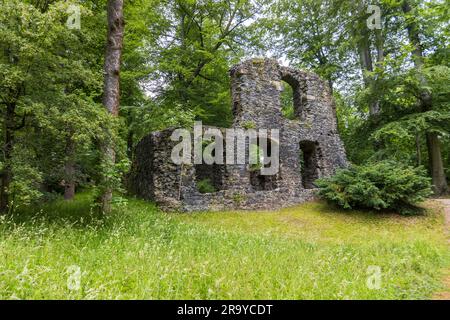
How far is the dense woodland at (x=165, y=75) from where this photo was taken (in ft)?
20.2

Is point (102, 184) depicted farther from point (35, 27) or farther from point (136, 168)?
point (136, 168)

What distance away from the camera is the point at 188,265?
434 cm

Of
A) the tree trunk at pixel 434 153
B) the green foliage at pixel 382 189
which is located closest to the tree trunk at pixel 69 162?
the green foliage at pixel 382 189

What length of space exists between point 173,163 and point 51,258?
7.64 metres

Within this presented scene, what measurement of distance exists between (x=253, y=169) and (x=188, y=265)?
10.8 m

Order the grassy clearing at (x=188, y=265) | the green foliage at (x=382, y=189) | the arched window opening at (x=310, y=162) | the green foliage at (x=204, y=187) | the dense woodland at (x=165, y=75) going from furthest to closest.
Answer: the green foliage at (x=204, y=187) → the arched window opening at (x=310, y=162) → the green foliage at (x=382, y=189) → the dense woodland at (x=165, y=75) → the grassy clearing at (x=188, y=265)

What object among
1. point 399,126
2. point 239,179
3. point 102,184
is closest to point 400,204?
point 399,126

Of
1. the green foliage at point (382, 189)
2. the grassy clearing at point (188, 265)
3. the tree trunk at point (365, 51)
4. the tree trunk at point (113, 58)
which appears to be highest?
the tree trunk at point (365, 51)

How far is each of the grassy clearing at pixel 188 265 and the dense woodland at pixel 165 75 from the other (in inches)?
46.8

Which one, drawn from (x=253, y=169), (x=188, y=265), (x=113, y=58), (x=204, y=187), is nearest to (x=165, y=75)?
(x=204, y=187)

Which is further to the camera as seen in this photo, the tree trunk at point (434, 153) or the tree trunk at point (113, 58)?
the tree trunk at point (434, 153)

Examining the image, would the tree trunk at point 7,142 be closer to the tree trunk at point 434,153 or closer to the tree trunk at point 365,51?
the tree trunk at point 365,51

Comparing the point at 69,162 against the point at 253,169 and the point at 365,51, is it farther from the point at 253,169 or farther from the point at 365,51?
the point at 365,51

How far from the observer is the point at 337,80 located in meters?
21.7
